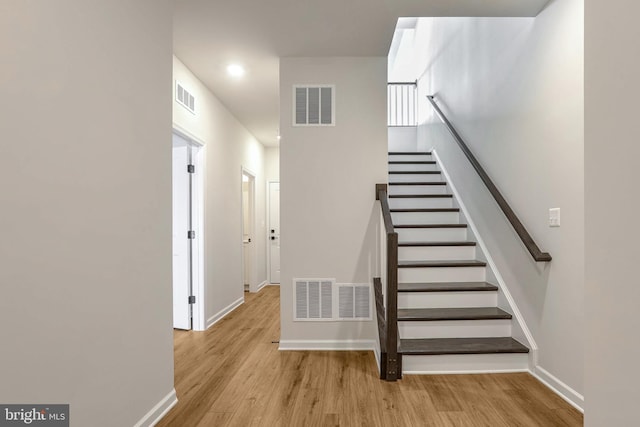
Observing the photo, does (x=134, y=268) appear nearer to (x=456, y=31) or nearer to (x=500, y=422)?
(x=500, y=422)

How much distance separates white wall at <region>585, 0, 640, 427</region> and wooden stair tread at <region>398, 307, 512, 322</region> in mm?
1833

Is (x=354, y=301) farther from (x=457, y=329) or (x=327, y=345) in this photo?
(x=457, y=329)

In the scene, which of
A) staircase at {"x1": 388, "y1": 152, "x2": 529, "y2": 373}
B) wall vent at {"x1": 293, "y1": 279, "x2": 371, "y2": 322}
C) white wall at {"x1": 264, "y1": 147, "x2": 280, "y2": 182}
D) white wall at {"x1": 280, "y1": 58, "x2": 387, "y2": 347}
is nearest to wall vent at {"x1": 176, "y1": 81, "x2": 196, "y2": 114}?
white wall at {"x1": 280, "y1": 58, "x2": 387, "y2": 347}

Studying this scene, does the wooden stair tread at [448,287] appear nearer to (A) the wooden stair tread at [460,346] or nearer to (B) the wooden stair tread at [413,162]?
(A) the wooden stair tread at [460,346]

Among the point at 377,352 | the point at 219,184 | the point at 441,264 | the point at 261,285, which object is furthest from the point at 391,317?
the point at 261,285

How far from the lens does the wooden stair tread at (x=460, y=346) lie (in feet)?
8.86

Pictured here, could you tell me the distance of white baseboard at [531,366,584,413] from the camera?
2.22 meters

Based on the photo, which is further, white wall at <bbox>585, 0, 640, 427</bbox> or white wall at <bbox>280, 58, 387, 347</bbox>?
white wall at <bbox>280, 58, 387, 347</bbox>

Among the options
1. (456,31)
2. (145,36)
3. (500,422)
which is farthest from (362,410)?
(456,31)

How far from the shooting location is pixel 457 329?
295cm

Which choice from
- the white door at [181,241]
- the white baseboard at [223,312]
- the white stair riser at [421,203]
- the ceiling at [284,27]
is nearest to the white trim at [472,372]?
the white stair riser at [421,203]

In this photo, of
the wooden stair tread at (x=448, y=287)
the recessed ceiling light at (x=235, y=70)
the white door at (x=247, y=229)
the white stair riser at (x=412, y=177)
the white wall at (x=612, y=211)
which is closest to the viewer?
the white wall at (x=612, y=211)

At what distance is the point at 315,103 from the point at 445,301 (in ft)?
7.16

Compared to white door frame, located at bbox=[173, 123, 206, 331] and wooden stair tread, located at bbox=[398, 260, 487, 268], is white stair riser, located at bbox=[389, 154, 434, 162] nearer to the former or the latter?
wooden stair tread, located at bbox=[398, 260, 487, 268]
